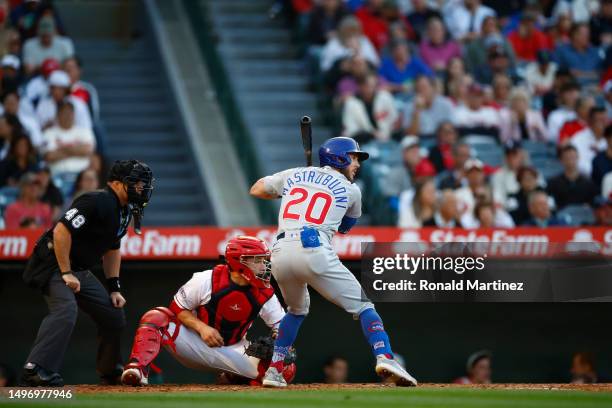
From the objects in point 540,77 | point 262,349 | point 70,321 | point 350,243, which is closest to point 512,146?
point 540,77

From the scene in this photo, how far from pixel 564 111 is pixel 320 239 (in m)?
7.44

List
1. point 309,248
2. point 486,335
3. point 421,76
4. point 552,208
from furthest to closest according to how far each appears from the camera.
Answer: point 421,76 → point 552,208 → point 486,335 → point 309,248

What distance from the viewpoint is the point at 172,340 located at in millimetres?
8930

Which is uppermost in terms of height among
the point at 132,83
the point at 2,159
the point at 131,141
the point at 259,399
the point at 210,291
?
the point at 132,83

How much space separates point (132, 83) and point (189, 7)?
1338mm

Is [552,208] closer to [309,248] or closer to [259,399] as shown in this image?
[309,248]

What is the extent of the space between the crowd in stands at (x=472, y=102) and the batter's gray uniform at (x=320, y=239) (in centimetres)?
398

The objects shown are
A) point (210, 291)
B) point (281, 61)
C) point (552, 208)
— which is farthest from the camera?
point (281, 61)

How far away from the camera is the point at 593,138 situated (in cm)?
1443

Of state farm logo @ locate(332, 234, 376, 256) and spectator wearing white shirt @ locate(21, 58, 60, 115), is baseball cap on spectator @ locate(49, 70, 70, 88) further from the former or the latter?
state farm logo @ locate(332, 234, 376, 256)

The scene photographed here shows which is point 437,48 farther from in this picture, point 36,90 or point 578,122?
point 36,90

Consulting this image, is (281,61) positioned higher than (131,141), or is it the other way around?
(281,61)

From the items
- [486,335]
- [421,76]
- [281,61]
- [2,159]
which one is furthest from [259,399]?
[281,61]

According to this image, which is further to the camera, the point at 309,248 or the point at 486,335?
the point at 486,335
